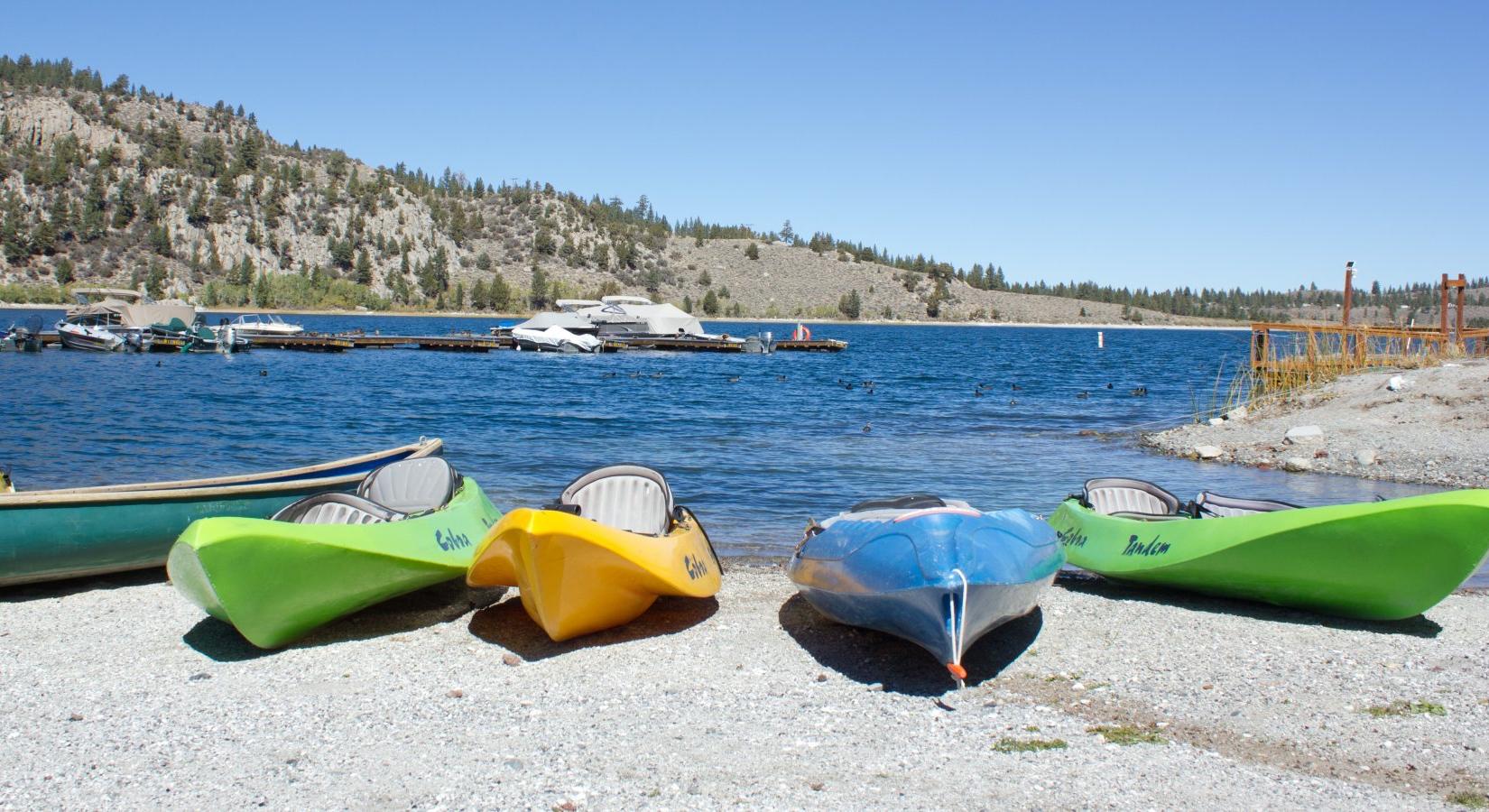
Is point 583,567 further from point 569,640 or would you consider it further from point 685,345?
point 685,345

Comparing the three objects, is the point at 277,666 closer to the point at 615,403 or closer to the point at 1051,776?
the point at 1051,776

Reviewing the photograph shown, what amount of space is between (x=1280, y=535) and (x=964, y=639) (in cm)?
330

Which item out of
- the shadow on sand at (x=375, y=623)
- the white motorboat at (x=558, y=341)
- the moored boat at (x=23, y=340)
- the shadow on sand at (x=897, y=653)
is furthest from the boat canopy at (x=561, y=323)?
the shadow on sand at (x=897, y=653)

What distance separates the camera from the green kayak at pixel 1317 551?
7840 millimetres

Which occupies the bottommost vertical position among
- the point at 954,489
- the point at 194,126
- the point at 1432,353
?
the point at 954,489

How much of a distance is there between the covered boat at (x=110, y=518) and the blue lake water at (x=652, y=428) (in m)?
5.22

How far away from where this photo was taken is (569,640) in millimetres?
7984

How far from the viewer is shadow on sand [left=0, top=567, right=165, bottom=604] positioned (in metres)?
9.09

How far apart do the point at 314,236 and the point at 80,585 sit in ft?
474

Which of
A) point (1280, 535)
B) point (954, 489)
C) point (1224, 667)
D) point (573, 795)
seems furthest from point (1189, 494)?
point (573, 795)

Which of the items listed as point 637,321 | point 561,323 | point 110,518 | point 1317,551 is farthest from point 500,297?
point 1317,551

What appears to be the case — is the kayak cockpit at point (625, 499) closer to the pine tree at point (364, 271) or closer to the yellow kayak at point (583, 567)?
the yellow kayak at point (583, 567)

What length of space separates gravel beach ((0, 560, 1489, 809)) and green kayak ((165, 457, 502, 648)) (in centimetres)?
33

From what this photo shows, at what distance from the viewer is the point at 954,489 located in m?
17.0
